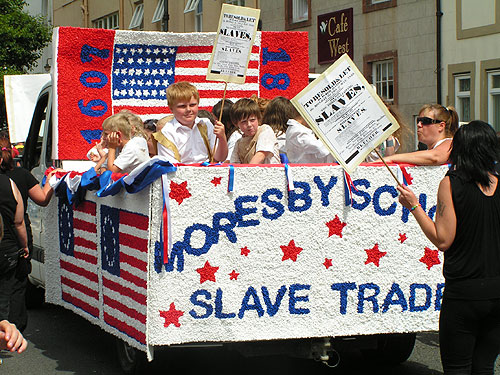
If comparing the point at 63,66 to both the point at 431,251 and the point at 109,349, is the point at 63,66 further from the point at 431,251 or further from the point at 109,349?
the point at 431,251

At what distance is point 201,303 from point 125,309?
2.17 ft

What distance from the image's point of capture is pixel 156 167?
5074 millimetres

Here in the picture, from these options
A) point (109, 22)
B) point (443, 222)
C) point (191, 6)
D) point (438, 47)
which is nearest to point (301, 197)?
point (443, 222)

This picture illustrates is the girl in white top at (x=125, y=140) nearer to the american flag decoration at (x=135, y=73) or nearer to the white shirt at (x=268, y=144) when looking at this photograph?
the white shirt at (x=268, y=144)

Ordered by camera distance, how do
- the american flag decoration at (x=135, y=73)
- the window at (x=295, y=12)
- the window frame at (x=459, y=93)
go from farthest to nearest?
the window at (x=295, y=12) → the window frame at (x=459, y=93) → the american flag decoration at (x=135, y=73)

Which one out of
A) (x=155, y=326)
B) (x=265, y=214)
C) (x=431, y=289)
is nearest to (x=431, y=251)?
(x=431, y=289)

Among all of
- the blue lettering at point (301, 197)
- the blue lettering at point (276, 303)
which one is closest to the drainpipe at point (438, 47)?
the blue lettering at point (301, 197)

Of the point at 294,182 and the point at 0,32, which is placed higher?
the point at 0,32

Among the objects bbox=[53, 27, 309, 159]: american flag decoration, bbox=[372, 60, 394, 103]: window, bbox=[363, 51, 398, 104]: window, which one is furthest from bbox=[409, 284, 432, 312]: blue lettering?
bbox=[372, 60, 394, 103]: window

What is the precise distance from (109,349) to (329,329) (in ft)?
8.74

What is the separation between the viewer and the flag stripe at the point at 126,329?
212 inches

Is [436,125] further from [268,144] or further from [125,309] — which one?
[125,309]

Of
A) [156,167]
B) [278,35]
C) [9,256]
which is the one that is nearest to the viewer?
[156,167]

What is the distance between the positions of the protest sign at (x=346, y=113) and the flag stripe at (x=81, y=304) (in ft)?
7.76
